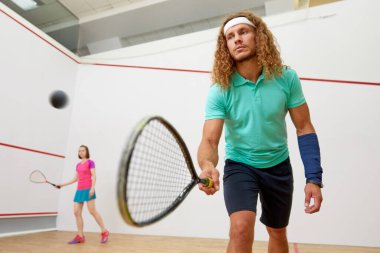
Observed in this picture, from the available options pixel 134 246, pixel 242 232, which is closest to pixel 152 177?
pixel 242 232

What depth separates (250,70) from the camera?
116 cm

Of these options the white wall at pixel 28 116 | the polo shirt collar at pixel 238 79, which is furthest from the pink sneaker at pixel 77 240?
the polo shirt collar at pixel 238 79

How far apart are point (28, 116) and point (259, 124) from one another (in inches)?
112

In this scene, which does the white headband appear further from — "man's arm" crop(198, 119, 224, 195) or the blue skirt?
the blue skirt

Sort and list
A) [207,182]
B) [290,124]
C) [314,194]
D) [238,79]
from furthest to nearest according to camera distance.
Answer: [290,124] → [238,79] → [314,194] → [207,182]

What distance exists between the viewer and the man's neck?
1161mm

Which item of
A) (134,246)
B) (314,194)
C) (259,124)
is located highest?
(259,124)

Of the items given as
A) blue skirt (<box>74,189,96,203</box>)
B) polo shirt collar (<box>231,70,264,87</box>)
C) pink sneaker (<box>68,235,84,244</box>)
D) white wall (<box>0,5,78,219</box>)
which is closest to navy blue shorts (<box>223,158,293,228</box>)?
polo shirt collar (<box>231,70,264,87</box>)

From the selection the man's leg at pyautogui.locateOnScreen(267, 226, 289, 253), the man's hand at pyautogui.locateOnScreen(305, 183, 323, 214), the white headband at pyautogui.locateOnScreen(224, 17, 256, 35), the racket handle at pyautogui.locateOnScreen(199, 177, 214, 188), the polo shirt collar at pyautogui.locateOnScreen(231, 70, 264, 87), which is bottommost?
the man's leg at pyautogui.locateOnScreen(267, 226, 289, 253)

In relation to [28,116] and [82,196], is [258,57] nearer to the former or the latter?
[82,196]

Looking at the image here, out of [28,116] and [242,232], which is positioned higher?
[28,116]

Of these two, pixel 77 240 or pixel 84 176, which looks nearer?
pixel 77 240

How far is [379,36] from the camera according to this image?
123 inches

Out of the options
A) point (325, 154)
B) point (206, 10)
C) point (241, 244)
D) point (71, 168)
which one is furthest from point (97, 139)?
point (241, 244)
